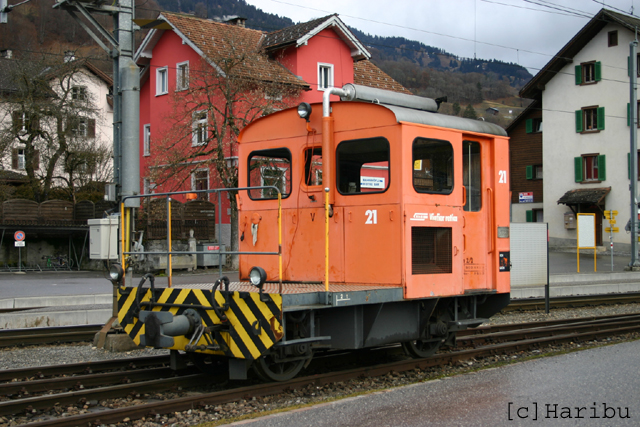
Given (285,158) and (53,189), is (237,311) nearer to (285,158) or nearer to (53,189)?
(285,158)

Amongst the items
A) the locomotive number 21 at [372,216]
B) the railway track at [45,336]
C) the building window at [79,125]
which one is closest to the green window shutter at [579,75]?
the building window at [79,125]

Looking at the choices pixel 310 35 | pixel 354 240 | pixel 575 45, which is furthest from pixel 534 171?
pixel 354 240

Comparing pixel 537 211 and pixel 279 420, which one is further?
pixel 537 211

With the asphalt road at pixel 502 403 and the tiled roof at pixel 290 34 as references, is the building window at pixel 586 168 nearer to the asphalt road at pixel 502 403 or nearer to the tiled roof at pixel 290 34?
the tiled roof at pixel 290 34

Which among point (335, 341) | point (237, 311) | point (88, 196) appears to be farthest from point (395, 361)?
point (88, 196)

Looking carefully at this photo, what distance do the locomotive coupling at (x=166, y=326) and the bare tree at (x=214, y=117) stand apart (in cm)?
1742

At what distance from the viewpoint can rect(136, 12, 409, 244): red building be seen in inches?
974

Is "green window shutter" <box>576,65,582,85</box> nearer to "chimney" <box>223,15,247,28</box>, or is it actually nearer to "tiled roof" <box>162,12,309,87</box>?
"tiled roof" <box>162,12,309,87</box>

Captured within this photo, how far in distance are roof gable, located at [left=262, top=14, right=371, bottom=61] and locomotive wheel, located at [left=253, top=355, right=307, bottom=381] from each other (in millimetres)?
25516

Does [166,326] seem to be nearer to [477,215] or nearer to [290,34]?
[477,215]

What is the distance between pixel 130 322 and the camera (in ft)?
23.2

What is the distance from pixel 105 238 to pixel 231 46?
55.9 feet

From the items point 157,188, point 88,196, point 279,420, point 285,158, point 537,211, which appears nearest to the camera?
point 279,420

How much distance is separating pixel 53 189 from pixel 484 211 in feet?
107
